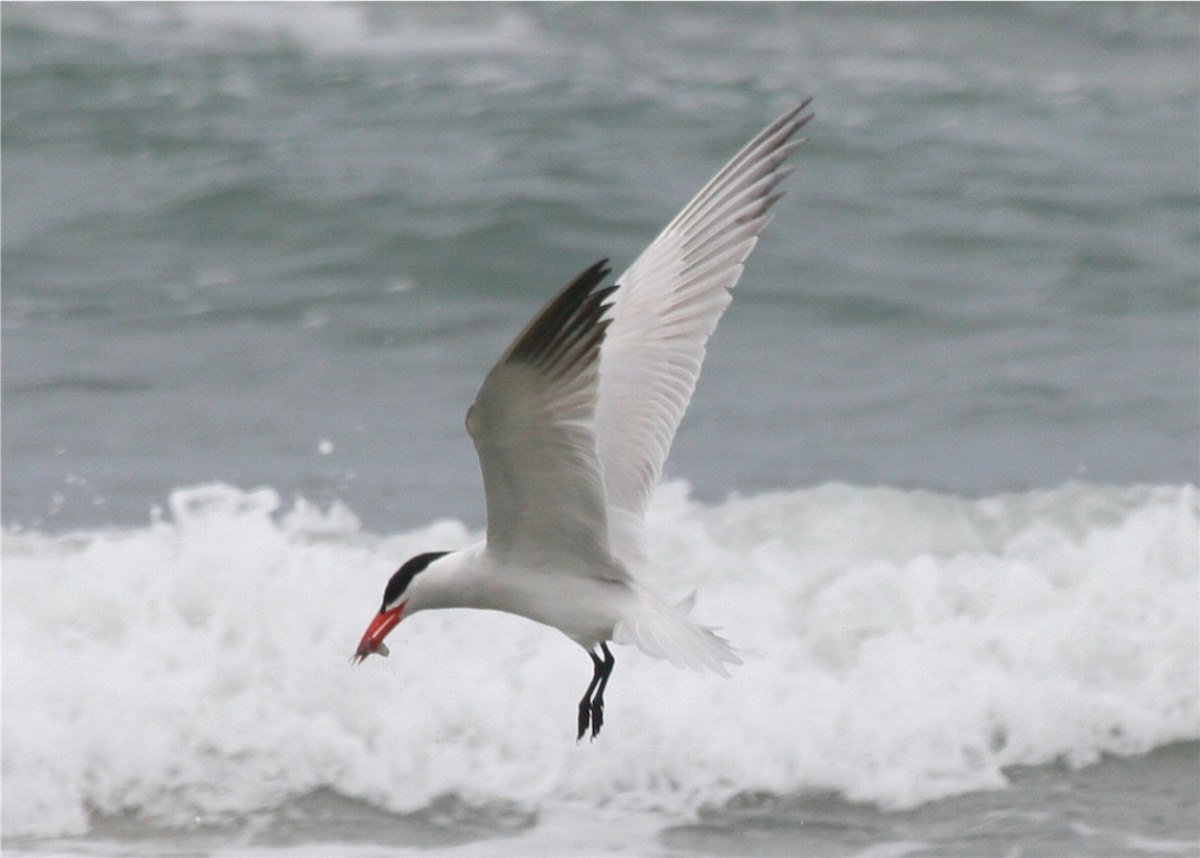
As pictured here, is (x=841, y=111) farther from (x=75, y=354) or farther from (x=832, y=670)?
(x=832, y=670)

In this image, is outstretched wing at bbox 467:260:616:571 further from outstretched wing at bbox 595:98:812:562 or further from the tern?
outstretched wing at bbox 595:98:812:562

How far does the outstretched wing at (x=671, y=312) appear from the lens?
16.0ft

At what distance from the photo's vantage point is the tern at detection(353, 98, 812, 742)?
152 inches

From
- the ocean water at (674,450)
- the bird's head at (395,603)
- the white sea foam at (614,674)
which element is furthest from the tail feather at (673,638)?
the white sea foam at (614,674)

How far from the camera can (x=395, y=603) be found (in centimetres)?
Answer: 449

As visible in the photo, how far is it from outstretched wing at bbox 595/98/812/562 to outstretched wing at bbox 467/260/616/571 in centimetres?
50

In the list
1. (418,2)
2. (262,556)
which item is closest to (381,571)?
(262,556)

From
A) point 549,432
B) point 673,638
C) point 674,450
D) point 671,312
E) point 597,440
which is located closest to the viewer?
point 549,432

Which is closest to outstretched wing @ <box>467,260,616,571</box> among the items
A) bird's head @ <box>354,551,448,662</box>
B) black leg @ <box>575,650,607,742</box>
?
bird's head @ <box>354,551,448,662</box>

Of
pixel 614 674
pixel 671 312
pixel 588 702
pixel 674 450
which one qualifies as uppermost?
pixel 671 312

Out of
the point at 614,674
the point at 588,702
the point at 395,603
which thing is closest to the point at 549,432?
the point at 395,603

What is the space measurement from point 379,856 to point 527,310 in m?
4.91

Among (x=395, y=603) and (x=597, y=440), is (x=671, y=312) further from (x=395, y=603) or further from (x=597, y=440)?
(x=395, y=603)

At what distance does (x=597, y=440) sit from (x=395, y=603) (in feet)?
1.94
